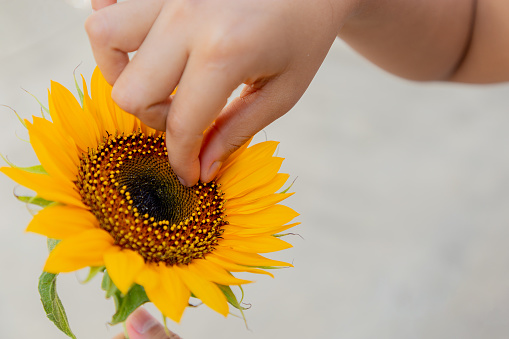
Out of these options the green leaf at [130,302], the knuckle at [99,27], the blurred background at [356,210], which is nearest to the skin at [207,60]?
the knuckle at [99,27]

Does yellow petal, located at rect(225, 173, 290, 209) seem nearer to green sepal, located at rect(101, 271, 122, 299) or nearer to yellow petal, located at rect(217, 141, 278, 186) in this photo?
yellow petal, located at rect(217, 141, 278, 186)

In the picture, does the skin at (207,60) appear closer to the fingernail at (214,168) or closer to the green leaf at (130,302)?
the fingernail at (214,168)

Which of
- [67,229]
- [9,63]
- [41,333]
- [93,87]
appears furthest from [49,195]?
[9,63]

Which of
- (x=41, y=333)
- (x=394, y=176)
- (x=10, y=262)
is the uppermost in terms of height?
(x=394, y=176)

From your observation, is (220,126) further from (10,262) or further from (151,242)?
(10,262)

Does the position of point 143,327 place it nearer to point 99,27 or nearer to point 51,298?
point 51,298
